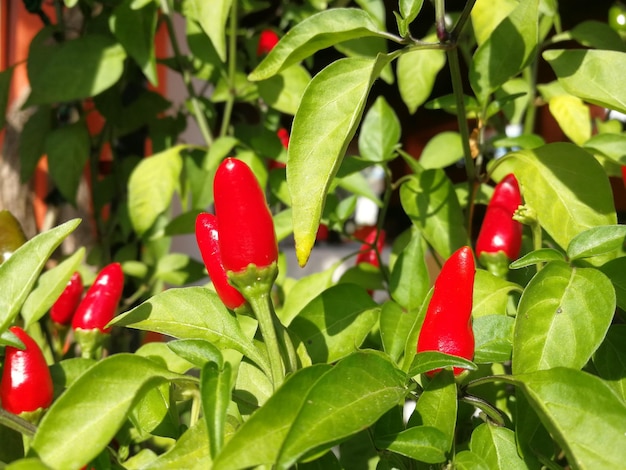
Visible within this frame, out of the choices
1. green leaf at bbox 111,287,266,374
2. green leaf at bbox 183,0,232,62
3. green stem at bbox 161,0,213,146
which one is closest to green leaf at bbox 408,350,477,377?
green leaf at bbox 111,287,266,374

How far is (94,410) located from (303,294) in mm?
429

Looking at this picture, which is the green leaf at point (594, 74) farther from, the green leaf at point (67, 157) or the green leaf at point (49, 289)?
the green leaf at point (67, 157)

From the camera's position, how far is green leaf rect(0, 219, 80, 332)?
18.3 inches

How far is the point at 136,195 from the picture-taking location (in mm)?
954

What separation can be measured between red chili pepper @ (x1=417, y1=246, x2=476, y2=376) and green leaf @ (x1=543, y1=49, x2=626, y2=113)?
195mm

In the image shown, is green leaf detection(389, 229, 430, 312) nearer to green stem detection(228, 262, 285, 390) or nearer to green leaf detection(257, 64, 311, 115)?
green stem detection(228, 262, 285, 390)

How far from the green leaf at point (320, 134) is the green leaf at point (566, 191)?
20cm

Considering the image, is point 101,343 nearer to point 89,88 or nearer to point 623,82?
point 89,88

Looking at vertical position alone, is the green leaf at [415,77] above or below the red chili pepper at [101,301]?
above

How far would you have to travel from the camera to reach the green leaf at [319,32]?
1.70 ft

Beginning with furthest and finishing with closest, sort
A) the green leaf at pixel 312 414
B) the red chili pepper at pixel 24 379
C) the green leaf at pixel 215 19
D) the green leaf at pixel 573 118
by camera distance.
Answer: the green leaf at pixel 573 118 < the green leaf at pixel 215 19 < the red chili pepper at pixel 24 379 < the green leaf at pixel 312 414

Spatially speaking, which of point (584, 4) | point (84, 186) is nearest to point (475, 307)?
point (84, 186)

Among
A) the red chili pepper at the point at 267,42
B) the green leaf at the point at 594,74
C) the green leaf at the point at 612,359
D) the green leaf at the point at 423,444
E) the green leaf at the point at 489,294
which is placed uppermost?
the green leaf at the point at 594,74

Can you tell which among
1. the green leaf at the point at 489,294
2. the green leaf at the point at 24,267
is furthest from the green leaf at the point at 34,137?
the green leaf at the point at 489,294
